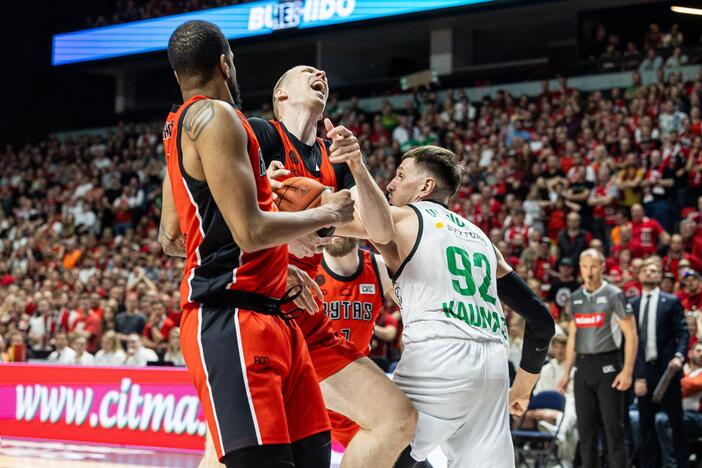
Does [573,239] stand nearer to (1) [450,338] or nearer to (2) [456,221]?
(2) [456,221]

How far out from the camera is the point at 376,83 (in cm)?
2134

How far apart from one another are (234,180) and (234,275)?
35cm

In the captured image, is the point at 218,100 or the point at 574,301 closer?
the point at 218,100

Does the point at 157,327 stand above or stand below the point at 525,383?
Answer: below

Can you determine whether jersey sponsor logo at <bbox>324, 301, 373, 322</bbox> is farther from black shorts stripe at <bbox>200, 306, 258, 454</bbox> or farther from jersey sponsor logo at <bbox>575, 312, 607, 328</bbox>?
jersey sponsor logo at <bbox>575, 312, 607, 328</bbox>

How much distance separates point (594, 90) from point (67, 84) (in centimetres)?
1710

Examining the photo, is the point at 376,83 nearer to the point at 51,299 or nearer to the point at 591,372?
the point at 51,299

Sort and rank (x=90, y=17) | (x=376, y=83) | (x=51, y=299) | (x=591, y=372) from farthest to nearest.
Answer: (x=90, y=17), (x=376, y=83), (x=51, y=299), (x=591, y=372)

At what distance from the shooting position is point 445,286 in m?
4.12

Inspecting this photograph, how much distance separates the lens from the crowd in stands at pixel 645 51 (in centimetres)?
1627

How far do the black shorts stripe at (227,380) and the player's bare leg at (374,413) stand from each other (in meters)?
0.91

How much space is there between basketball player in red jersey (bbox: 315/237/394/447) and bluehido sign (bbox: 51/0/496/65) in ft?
42.7

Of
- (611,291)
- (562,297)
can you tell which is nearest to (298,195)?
(611,291)

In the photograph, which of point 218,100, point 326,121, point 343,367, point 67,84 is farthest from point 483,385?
point 67,84
